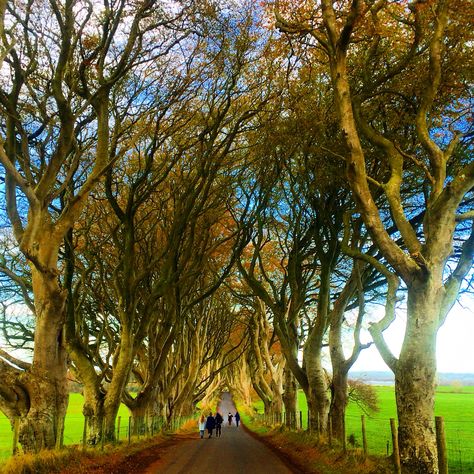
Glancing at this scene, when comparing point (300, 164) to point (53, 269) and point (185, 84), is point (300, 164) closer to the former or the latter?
point (185, 84)

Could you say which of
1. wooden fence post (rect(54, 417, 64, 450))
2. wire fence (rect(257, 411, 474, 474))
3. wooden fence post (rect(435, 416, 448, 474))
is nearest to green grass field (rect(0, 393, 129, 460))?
wooden fence post (rect(54, 417, 64, 450))

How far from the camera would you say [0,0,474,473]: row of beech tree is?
784 cm

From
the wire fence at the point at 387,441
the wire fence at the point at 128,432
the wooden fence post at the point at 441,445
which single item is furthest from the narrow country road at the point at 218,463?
the wooden fence post at the point at 441,445

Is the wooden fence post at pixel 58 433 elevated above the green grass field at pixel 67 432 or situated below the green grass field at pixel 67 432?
above

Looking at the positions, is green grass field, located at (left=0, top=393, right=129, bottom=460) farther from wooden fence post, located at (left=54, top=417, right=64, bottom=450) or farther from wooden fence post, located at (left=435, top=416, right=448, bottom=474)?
wooden fence post, located at (left=435, top=416, right=448, bottom=474)

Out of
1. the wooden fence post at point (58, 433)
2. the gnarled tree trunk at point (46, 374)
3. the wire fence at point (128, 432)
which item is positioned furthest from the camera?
the wire fence at point (128, 432)

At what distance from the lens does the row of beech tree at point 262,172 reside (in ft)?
25.7

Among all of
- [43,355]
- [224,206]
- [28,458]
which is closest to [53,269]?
[43,355]

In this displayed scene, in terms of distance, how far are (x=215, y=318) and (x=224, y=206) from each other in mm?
15453

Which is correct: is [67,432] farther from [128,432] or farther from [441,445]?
[441,445]

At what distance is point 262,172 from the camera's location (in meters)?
16.5

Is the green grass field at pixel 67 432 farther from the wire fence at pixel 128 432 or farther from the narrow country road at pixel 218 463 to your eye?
the narrow country road at pixel 218 463

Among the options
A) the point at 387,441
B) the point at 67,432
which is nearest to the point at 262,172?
the point at 387,441

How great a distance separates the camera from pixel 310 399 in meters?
15.4
